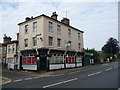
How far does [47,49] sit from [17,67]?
7318mm

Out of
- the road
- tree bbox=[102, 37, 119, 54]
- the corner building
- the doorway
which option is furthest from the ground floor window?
tree bbox=[102, 37, 119, 54]

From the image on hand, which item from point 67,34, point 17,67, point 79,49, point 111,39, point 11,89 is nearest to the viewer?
point 11,89

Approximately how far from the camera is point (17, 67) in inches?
917

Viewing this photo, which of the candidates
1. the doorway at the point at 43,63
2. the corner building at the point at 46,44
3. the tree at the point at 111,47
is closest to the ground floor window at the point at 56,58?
the corner building at the point at 46,44

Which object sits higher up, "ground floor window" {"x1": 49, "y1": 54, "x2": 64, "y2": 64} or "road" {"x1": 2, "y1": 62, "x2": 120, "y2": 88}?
"ground floor window" {"x1": 49, "y1": 54, "x2": 64, "y2": 64}

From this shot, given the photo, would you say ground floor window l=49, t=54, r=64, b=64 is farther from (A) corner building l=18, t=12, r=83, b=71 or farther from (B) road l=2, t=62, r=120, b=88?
(B) road l=2, t=62, r=120, b=88

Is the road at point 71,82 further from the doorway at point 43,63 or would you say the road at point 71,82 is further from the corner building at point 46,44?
the corner building at point 46,44

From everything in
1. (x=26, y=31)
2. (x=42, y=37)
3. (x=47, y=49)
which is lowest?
(x=47, y=49)

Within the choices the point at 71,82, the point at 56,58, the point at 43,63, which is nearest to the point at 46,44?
the point at 43,63

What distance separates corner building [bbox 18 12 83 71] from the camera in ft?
65.7

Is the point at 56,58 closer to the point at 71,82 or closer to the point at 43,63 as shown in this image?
the point at 43,63

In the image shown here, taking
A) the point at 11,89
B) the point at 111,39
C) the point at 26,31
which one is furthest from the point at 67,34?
the point at 111,39

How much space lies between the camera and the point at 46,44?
20.1m

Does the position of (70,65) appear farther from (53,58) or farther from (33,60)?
(33,60)
